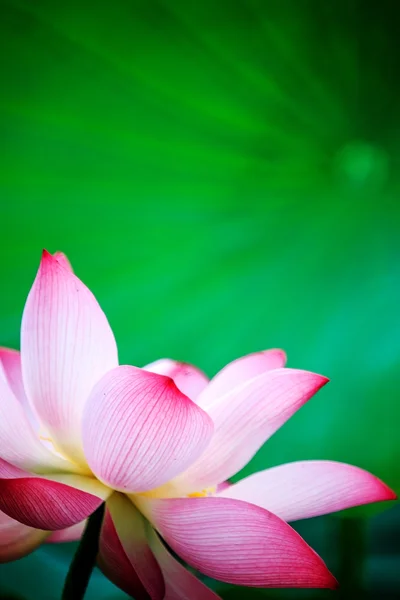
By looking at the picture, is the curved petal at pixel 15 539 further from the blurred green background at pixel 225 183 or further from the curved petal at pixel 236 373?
the blurred green background at pixel 225 183

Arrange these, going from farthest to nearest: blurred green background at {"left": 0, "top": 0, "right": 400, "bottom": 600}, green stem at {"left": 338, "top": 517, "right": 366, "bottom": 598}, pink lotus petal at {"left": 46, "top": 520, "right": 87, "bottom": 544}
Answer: blurred green background at {"left": 0, "top": 0, "right": 400, "bottom": 600} → green stem at {"left": 338, "top": 517, "right": 366, "bottom": 598} → pink lotus petal at {"left": 46, "top": 520, "right": 87, "bottom": 544}

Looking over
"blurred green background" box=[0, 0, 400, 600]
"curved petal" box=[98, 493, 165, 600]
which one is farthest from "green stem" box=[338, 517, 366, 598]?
"curved petal" box=[98, 493, 165, 600]

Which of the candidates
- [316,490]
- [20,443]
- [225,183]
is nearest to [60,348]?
[20,443]

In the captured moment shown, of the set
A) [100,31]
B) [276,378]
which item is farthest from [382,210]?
[276,378]

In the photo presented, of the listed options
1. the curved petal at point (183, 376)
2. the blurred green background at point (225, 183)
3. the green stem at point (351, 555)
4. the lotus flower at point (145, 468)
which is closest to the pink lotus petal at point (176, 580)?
the lotus flower at point (145, 468)

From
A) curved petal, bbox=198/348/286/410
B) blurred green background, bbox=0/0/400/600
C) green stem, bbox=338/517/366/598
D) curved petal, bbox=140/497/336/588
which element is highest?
blurred green background, bbox=0/0/400/600

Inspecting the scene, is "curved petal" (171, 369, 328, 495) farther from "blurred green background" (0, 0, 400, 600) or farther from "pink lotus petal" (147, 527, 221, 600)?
"blurred green background" (0, 0, 400, 600)

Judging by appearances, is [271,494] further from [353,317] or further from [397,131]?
[397,131]
